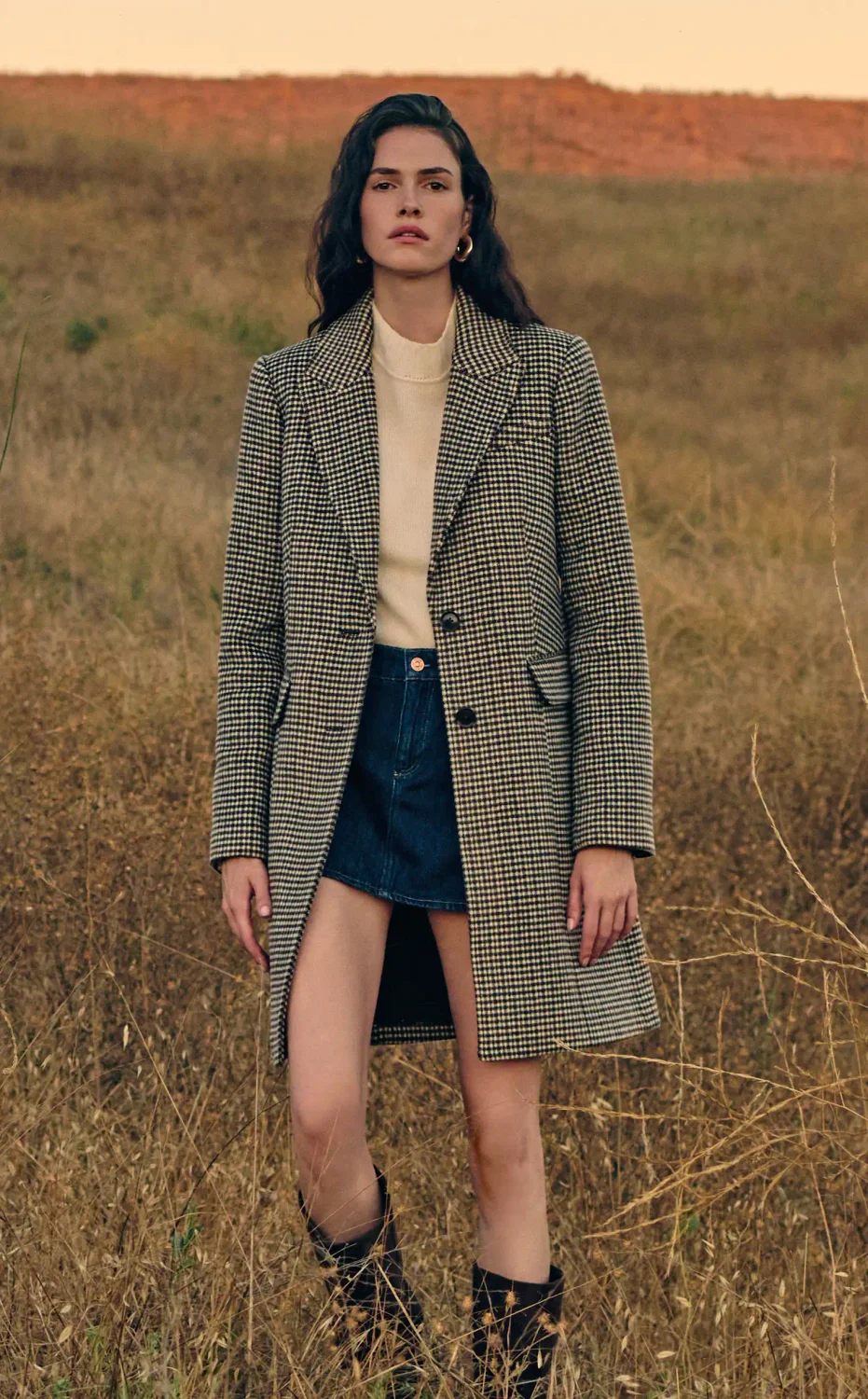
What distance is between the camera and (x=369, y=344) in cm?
262

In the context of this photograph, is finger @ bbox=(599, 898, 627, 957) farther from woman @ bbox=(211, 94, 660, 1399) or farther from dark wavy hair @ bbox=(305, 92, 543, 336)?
dark wavy hair @ bbox=(305, 92, 543, 336)

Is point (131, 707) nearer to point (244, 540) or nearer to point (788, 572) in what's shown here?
point (244, 540)

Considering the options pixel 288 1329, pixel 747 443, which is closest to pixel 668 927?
pixel 288 1329

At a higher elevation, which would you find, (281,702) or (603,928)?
(281,702)

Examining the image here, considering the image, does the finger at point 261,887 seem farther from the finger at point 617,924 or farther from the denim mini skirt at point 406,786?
the finger at point 617,924

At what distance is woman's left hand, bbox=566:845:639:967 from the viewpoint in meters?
2.45

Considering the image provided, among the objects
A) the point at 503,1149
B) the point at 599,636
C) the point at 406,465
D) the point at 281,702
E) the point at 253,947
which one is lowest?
the point at 503,1149

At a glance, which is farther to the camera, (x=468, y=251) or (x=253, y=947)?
(x=468, y=251)

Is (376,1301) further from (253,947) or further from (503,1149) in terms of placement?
(253,947)

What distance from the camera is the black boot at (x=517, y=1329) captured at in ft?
7.69

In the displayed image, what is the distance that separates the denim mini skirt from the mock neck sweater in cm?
6

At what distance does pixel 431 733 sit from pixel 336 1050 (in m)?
0.51

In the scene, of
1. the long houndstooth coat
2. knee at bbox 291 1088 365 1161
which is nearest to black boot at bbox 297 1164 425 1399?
knee at bbox 291 1088 365 1161

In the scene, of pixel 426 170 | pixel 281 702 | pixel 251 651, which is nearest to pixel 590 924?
pixel 281 702
